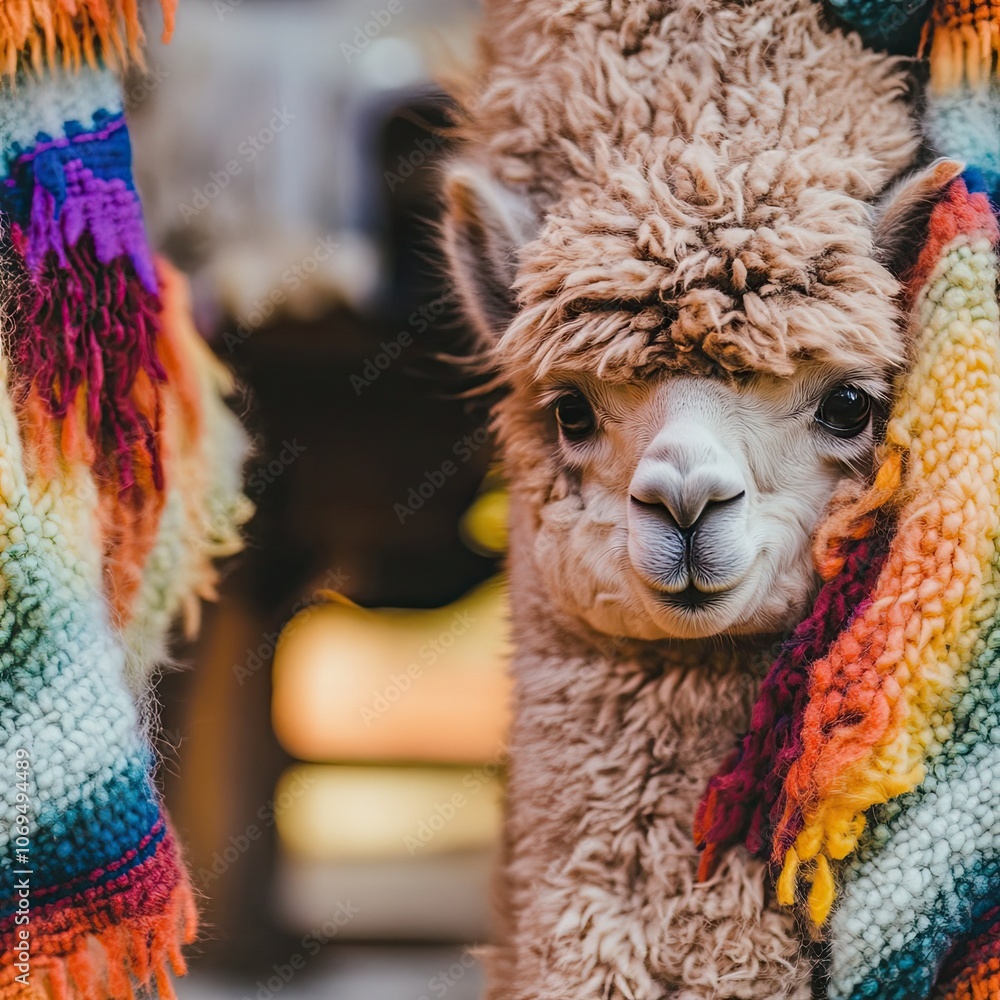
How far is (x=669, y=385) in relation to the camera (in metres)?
1.49

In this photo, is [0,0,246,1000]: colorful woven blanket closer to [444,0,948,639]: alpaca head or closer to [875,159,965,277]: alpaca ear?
[444,0,948,639]: alpaca head

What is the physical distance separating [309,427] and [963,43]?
2004mm

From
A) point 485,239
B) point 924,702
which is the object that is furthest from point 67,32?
point 924,702

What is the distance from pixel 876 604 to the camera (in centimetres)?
139

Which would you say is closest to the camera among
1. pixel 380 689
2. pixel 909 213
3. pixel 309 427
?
pixel 909 213

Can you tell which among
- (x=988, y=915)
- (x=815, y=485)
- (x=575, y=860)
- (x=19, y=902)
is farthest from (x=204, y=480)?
(x=988, y=915)

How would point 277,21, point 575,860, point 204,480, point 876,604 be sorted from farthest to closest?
point 277,21
point 204,480
point 575,860
point 876,604

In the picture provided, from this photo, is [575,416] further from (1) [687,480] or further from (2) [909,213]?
(2) [909,213]

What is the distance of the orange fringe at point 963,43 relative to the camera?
148cm

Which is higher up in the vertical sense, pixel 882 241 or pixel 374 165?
pixel 374 165

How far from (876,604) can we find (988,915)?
1.41ft

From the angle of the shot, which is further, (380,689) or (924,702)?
(380,689)

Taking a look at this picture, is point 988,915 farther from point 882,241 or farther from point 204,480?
point 204,480

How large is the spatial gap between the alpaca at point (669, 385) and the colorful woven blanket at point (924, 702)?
0.28 feet
